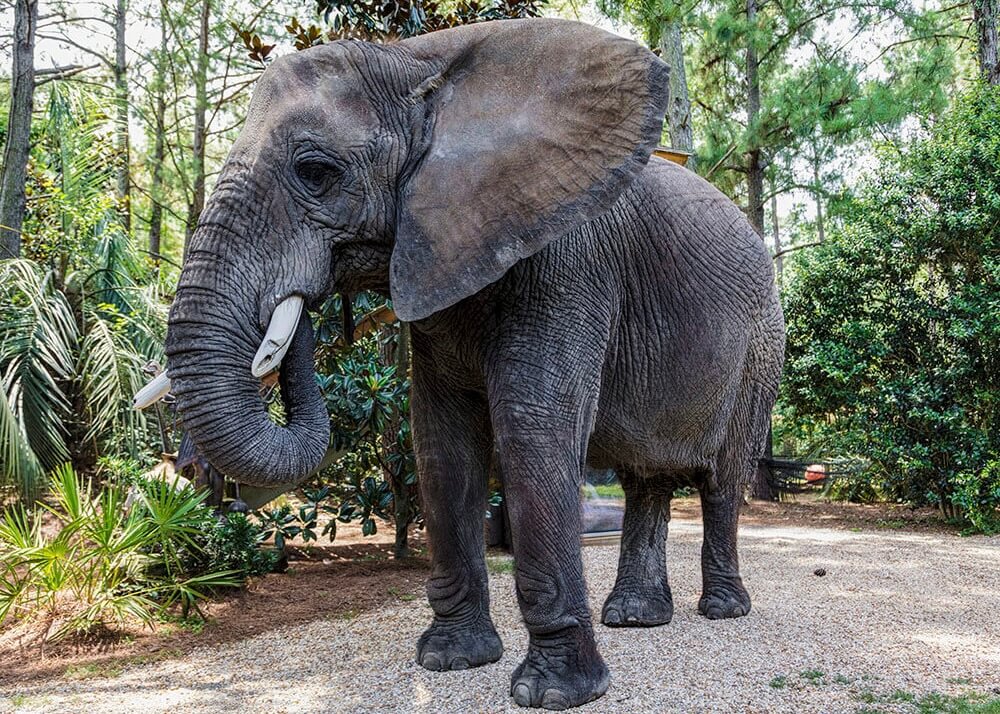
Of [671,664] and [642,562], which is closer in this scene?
[671,664]

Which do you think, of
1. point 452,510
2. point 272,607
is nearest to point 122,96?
point 272,607

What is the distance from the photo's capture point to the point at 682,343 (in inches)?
174

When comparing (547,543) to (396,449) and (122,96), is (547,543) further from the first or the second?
(122,96)

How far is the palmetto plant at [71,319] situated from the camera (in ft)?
24.6

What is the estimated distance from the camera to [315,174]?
3365 millimetres

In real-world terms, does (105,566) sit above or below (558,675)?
above

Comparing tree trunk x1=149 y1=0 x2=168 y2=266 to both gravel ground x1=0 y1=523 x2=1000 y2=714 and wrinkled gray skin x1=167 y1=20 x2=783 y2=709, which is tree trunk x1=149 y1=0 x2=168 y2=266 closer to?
gravel ground x1=0 y1=523 x2=1000 y2=714

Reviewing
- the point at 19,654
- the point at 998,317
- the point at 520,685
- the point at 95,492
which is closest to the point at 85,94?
the point at 95,492

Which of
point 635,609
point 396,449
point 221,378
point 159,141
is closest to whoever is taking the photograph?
point 221,378

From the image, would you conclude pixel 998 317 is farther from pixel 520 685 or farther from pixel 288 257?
pixel 288 257

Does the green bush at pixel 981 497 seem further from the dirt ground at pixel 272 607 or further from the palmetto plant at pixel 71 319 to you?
the palmetto plant at pixel 71 319

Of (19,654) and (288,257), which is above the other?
(288,257)

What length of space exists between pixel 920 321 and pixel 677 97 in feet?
13.5

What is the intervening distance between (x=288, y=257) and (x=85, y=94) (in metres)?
8.88
